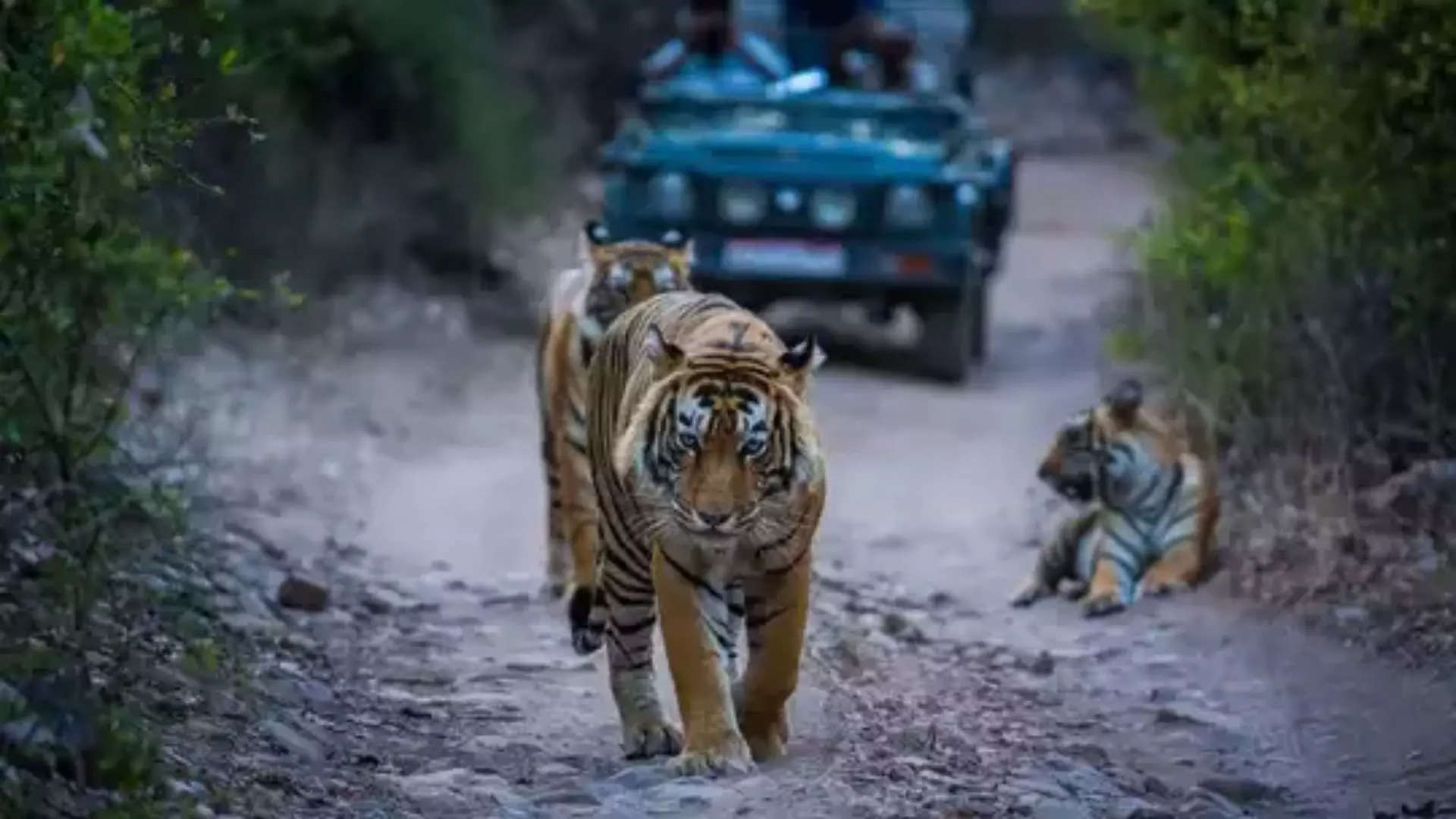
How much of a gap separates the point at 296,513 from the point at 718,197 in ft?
15.1

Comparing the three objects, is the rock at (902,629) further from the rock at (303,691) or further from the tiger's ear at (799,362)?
the tiger's ear at (799,362)

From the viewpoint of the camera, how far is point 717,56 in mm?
17359

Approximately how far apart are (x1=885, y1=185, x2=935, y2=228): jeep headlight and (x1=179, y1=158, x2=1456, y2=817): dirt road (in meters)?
0.94

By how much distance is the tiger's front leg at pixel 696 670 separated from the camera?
6.85 meters

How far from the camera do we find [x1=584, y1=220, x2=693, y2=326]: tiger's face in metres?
9.41

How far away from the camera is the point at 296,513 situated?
37.6 feet

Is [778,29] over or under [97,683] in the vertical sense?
over

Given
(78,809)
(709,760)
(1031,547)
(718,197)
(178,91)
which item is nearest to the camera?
(78,809)

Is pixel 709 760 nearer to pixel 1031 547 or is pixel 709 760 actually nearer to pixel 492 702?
pixel 492 702

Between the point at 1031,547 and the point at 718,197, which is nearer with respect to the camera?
the point at 1031,547

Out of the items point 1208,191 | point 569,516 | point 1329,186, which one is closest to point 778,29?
point 1208,191

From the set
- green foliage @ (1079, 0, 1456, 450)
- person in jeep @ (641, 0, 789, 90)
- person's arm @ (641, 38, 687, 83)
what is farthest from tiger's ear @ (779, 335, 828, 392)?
person's arm @ (641, 38, 687, 83)

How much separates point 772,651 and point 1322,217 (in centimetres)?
439

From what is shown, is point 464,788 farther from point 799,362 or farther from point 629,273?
point 629,273
